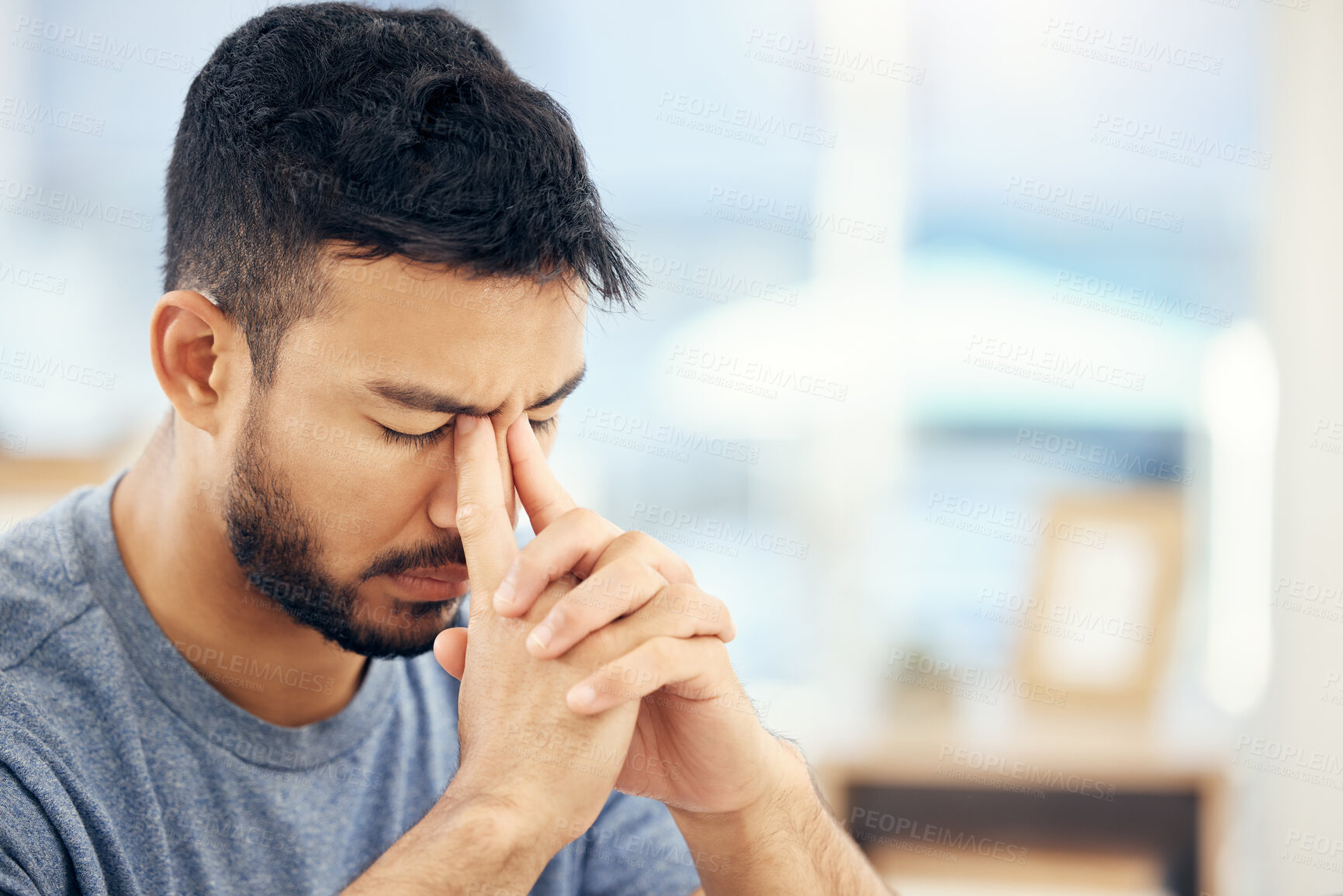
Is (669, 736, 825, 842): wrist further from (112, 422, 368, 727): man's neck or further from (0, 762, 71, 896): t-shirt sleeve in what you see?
(0, 762, 71, 896): t-shirt sleeve

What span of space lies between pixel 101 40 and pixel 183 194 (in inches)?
76.2

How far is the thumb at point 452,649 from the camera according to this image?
3.56 ft

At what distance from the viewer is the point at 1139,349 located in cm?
288

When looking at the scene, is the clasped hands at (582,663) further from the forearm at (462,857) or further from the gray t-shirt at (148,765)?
the gray t-shirt at (148,765)

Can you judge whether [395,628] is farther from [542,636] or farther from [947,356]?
[947,356]

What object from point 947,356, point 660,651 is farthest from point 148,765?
point 947,356

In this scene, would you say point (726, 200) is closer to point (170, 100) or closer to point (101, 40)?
point (170, 100)

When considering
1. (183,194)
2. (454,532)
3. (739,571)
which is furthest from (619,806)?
(739,571)

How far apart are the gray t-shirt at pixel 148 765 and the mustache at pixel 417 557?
0.68ft

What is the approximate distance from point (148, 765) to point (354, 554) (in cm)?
31

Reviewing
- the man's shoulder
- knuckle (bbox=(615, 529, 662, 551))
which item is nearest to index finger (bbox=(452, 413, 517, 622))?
knuckle (bbox=(615, 529, 662, 551))

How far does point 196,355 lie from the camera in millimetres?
1182

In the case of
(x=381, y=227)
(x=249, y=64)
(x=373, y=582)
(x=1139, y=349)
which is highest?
(x=1139, y=349)

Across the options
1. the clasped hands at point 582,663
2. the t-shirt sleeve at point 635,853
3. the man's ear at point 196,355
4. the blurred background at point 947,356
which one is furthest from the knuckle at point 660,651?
the blurred background at point 947,356
